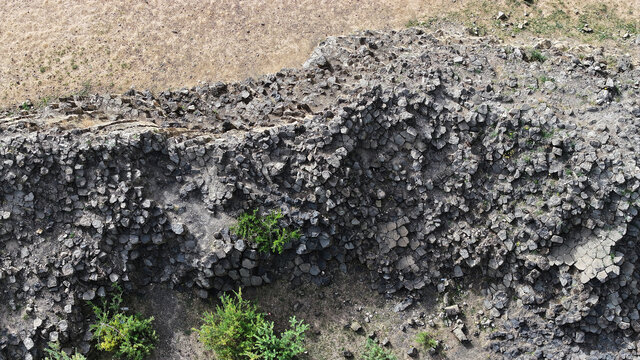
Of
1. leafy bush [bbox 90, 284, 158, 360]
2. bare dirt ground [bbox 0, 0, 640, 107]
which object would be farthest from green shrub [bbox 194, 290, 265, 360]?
bare dirt ground [bbox 0, 0, 640, 107]

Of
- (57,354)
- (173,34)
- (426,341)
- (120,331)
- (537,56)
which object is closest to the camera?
(57,354)

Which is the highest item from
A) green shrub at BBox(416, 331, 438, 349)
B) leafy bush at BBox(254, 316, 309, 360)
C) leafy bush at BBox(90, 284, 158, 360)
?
leafy bush at BBox(90, 284, 158, 360)

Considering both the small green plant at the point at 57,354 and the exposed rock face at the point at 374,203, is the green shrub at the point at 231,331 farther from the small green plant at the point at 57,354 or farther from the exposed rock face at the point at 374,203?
the small green plant at the point at 57,354

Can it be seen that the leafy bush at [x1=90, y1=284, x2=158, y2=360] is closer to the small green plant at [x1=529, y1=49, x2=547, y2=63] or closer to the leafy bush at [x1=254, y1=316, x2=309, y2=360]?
the leafy bush at [x1=254, y1=316, x2=309, y2=360]

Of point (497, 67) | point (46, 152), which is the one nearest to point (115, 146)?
point (46, 152)

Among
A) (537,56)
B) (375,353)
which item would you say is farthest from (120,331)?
(537,56)

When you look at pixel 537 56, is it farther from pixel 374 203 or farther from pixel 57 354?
pixel 57 354

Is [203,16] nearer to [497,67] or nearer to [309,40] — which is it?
[309,40]
